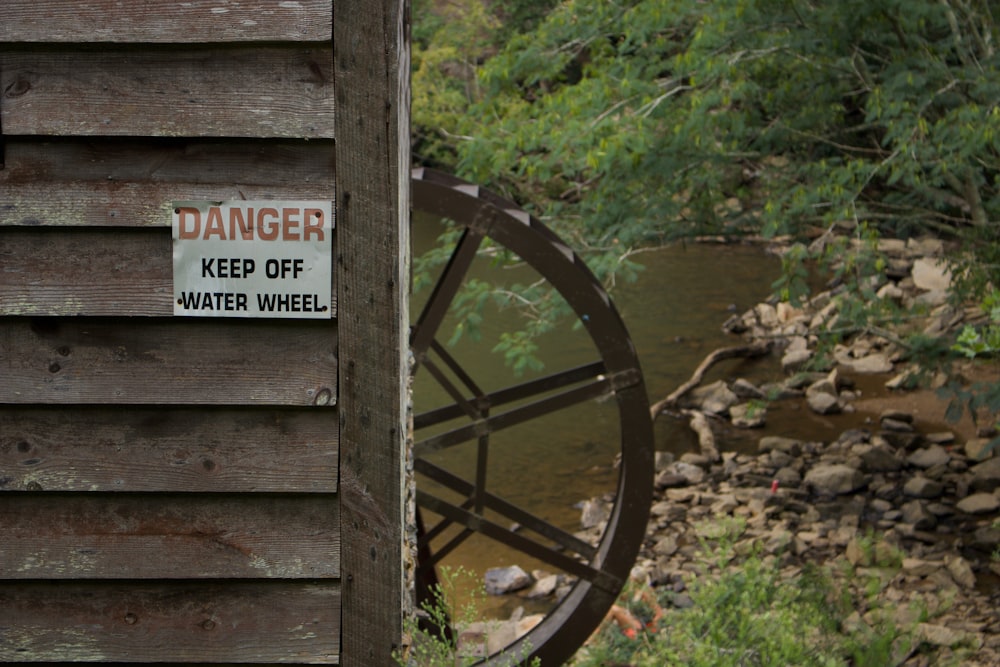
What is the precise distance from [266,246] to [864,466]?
6.47m

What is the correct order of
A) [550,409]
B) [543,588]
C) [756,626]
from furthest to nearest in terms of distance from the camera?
1. [543,588]
2. [550,409]
3. [756,626]

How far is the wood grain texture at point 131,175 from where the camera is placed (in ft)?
6.88

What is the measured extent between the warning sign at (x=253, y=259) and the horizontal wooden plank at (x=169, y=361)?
0.04 meters

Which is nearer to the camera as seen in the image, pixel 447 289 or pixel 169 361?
pixel 169 361

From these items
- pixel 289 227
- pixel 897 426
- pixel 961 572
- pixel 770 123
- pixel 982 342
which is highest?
pixel 770 123

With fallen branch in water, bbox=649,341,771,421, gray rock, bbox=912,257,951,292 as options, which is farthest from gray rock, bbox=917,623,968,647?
gray rock, bbox=912,257,951,292

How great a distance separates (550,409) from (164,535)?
3449mm

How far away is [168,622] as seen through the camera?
226 cm

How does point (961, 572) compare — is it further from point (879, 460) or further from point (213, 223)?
point (213, 223)

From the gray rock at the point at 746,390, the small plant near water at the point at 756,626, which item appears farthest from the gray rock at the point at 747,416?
the small plant near water at the point at 756,626

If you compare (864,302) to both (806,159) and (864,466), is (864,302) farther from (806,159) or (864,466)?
(864,466)

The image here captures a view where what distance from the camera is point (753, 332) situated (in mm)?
11211

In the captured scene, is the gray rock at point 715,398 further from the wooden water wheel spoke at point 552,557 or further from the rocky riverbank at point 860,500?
the wooden water wheel spoke at point 552,557

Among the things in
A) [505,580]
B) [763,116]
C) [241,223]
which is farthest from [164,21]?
[763,116]
